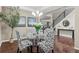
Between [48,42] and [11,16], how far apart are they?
80 cm

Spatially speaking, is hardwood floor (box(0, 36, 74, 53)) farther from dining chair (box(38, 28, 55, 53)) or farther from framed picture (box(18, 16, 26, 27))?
framed picture (box(18, 16, 26, 27))

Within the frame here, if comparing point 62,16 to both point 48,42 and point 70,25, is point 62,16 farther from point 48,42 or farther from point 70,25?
point 48,42

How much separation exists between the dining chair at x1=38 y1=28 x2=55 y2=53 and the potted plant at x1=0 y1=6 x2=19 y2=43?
21.5 inches

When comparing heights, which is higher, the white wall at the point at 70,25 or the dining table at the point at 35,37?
the white wall at the point at 70,25

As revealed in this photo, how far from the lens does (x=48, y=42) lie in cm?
203

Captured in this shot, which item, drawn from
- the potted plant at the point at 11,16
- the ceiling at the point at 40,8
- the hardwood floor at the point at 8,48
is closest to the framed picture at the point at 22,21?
the potted plant at the point at 11,16

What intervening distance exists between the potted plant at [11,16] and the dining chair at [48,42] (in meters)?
0.55

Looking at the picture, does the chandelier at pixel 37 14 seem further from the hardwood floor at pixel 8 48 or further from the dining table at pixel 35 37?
the hardwood floor at pixel 8 48

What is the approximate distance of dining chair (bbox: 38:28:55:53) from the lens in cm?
201

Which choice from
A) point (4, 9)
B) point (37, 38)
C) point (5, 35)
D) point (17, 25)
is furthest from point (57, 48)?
point (4, 9)

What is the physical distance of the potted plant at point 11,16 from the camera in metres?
1.96
